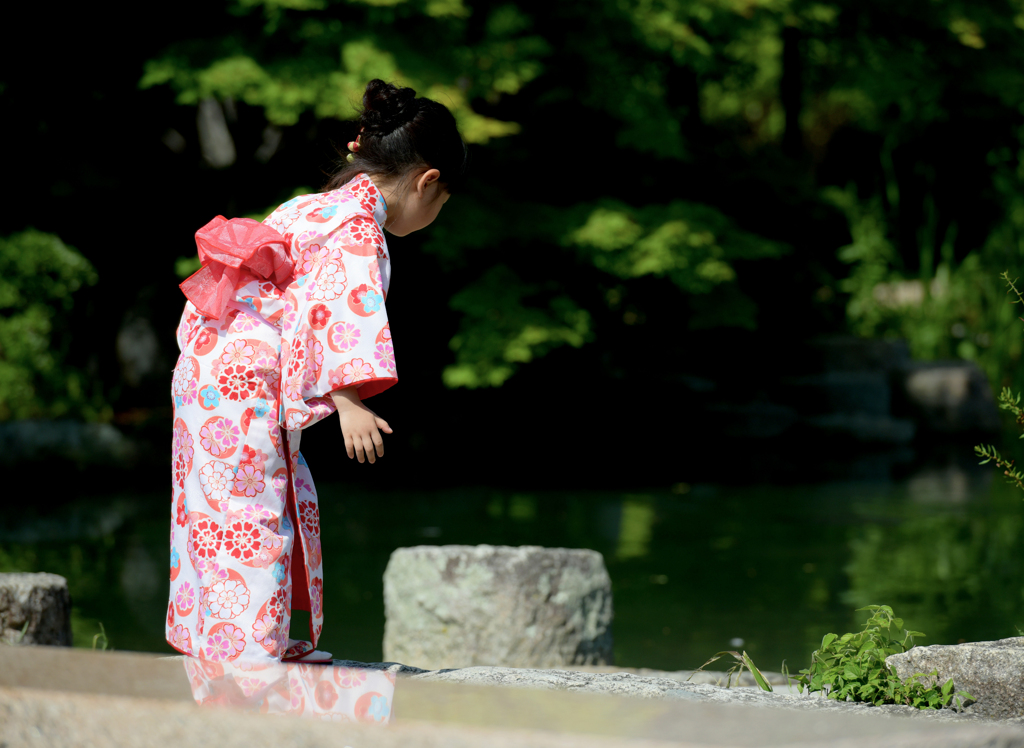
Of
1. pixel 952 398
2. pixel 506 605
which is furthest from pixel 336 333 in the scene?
pixel 952 398

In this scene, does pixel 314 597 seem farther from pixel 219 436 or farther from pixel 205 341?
pixel 205 341

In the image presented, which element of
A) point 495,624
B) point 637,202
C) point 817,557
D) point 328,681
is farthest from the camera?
point 637,202

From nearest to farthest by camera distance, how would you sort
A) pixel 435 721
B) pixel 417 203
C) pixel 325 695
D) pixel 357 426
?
pixel 435 721, pixel 325 695, pixel 357 426, pixel 417 203

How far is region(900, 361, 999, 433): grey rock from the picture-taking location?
34.0ft

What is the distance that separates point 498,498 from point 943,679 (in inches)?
197

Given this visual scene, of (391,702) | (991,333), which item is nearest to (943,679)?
(391,702)

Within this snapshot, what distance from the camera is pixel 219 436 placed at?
2.25m

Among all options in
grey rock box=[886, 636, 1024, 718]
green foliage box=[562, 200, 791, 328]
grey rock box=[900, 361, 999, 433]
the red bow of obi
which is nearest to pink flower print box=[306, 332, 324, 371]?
the red bow of obi

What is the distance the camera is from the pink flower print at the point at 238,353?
2273 millimetres

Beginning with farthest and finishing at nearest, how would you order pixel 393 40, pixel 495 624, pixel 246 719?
pixel 393 40
pixel 495 624
pixel 246 719

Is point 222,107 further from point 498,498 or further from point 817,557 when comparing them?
point 817,557

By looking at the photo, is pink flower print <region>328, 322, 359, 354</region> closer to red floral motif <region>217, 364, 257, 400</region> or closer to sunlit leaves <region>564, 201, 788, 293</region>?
red floral motif <region>217, 364, 257, 400</region>

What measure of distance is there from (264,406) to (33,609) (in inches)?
57.5

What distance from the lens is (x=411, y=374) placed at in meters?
9.19
